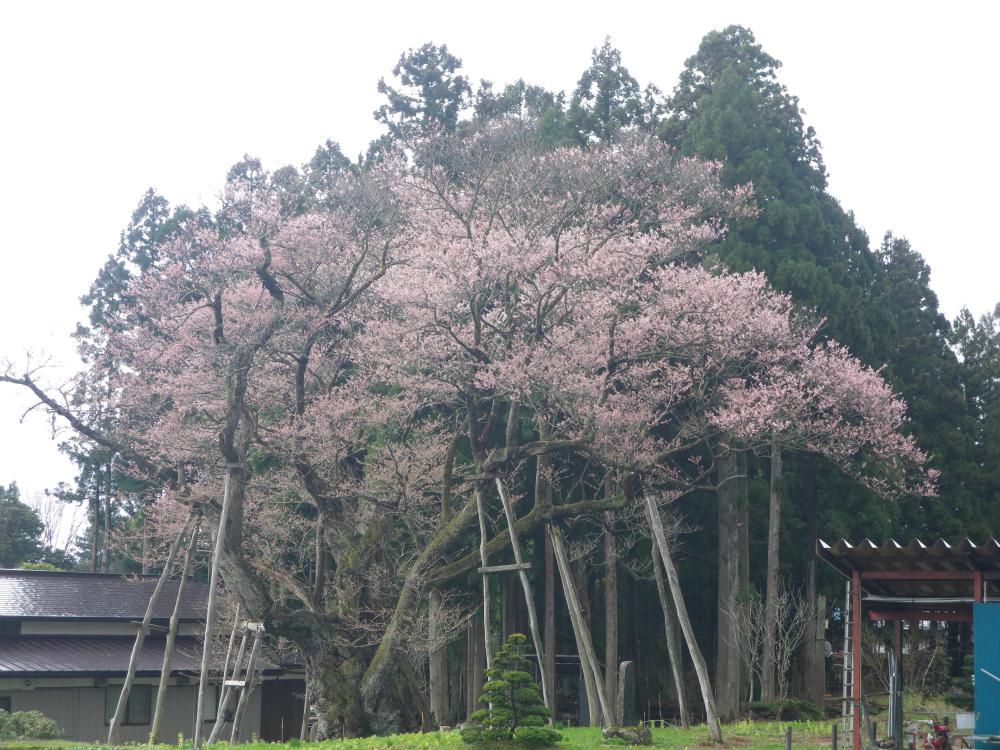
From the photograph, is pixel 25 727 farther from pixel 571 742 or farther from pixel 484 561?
pixel 571 742

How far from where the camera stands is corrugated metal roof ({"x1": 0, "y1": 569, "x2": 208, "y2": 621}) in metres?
22.2

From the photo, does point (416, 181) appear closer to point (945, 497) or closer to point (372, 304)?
point (372, 304)

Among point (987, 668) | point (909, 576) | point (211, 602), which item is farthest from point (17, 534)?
point (987, 668)

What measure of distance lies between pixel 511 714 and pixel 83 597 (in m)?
14.3

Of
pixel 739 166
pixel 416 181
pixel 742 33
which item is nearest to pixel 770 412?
pixel 416 181

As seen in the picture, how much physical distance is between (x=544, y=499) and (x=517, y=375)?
2.61 m

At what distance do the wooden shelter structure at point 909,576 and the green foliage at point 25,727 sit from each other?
1141 cm

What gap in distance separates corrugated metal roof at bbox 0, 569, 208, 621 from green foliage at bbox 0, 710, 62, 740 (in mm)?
5828

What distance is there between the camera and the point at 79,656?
2133cm

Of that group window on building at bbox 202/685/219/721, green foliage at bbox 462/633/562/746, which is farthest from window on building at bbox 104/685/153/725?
green foliage at bbox 462/633/562/746

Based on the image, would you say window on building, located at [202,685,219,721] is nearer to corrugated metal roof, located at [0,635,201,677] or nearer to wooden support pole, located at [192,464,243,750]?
corrugated metal roof, located at [0,635,201,677]

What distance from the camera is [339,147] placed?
3212 cm

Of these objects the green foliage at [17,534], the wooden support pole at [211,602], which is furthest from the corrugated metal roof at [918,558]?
the green foliage at [17,534]

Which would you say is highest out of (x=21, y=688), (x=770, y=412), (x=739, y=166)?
(x=739, y=166)
